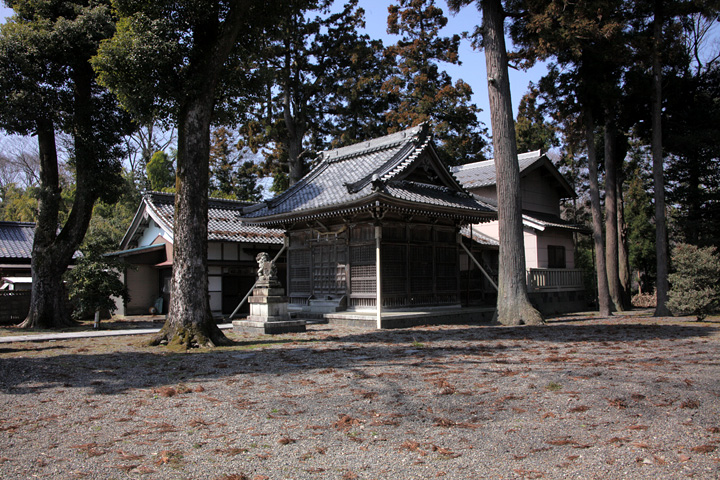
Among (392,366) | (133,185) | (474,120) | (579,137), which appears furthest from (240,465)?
(133,185)

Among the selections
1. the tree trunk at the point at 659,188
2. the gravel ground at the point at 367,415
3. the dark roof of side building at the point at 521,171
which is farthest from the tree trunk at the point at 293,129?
the gravel ground at the point at 367,415

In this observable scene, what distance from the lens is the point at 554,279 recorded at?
69.8 feet

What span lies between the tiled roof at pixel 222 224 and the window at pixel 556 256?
12.0 m

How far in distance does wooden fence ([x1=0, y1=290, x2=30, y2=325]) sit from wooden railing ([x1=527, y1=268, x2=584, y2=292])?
61.6 feet

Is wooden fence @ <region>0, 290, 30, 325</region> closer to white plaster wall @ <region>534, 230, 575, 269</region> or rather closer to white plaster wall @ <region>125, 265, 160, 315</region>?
white plaster wall @ <region>125, 265, 160, 315</region>

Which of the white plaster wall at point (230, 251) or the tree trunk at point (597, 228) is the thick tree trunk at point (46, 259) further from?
the tree trunk at point (597, 228)

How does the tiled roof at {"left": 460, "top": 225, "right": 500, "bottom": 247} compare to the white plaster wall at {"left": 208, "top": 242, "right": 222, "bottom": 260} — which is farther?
the tiled roof at {"left": 460, "top": 225, "right": 500, "bottom": 247}

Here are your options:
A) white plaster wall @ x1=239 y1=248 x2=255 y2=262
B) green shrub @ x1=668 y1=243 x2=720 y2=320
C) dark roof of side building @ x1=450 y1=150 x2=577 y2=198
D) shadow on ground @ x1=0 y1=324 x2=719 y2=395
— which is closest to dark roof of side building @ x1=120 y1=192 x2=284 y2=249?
white plaster wall @ x1=239 y1=248 x2=255 y2=262

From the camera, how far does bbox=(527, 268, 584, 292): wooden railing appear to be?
20031 millimetres

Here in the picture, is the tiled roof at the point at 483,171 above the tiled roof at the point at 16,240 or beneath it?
above

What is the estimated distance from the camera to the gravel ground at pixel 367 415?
12.3ft

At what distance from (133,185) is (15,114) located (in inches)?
866

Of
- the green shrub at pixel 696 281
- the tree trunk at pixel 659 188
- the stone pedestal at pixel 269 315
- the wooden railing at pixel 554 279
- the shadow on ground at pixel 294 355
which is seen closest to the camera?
the shadow on ground at pixel 294 355

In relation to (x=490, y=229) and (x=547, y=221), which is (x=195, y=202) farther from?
(x=547, y=221)
